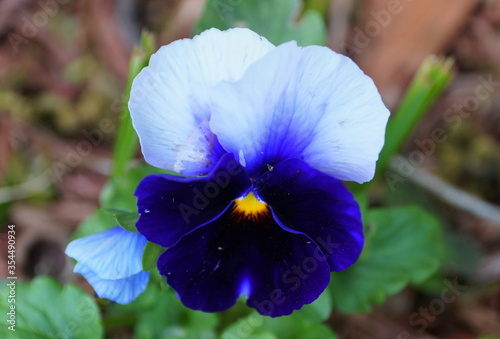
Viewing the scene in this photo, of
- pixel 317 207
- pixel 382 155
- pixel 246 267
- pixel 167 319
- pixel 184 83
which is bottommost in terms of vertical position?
pixel 167 319

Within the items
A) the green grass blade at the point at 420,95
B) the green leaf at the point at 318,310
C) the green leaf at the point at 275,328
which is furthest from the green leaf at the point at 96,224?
the green grass blade at the point at 420,95

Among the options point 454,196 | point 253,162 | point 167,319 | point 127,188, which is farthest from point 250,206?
point 454,196

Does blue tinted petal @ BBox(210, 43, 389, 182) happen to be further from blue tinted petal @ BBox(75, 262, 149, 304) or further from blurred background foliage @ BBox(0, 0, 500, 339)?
blurred background foliage @ BBox(0, 0, 500, 339)

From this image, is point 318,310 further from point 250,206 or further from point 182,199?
point 182,199

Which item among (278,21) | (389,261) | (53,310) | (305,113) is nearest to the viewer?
(305,113)

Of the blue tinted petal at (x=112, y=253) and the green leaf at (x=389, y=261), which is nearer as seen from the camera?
the blue tinted petal at (x=112, y=253)

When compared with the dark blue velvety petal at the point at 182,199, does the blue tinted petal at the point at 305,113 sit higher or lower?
higher

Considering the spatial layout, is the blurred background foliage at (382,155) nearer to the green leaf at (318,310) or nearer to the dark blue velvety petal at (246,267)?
the green leaf at (318,310)
